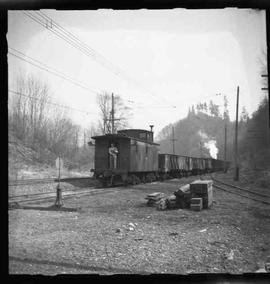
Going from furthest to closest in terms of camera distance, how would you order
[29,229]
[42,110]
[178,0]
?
[42,110]
[29,229]
[178,0]

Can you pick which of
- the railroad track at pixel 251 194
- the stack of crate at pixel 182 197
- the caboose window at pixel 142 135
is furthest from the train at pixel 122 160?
the stack of crate at pixel 182 197

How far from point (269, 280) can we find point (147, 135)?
20.6m

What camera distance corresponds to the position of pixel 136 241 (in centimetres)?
604

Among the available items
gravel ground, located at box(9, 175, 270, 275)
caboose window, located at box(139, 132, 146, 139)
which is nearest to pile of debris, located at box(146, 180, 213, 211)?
gravel ground, located at box(9, 175, 270, 275)

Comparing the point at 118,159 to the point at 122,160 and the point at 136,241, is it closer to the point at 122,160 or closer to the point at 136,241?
the point at 122,160

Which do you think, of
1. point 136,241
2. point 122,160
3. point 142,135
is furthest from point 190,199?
point 142,135

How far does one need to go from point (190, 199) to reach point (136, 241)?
15.2 feet

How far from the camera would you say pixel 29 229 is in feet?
23.0

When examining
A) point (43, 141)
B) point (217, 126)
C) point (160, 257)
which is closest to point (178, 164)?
point (43, 141)

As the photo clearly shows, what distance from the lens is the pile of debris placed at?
9911 mm

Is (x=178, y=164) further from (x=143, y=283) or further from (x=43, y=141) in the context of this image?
(x=143, y=283)

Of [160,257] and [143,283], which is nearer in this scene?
[143,283]

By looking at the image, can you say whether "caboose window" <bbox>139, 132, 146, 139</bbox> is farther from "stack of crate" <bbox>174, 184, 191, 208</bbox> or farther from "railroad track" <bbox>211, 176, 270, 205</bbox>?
"stack of crate" <bbox>174, 184, 191, 208</bbox>

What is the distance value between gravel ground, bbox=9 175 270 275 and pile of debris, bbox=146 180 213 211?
14.6 inches
